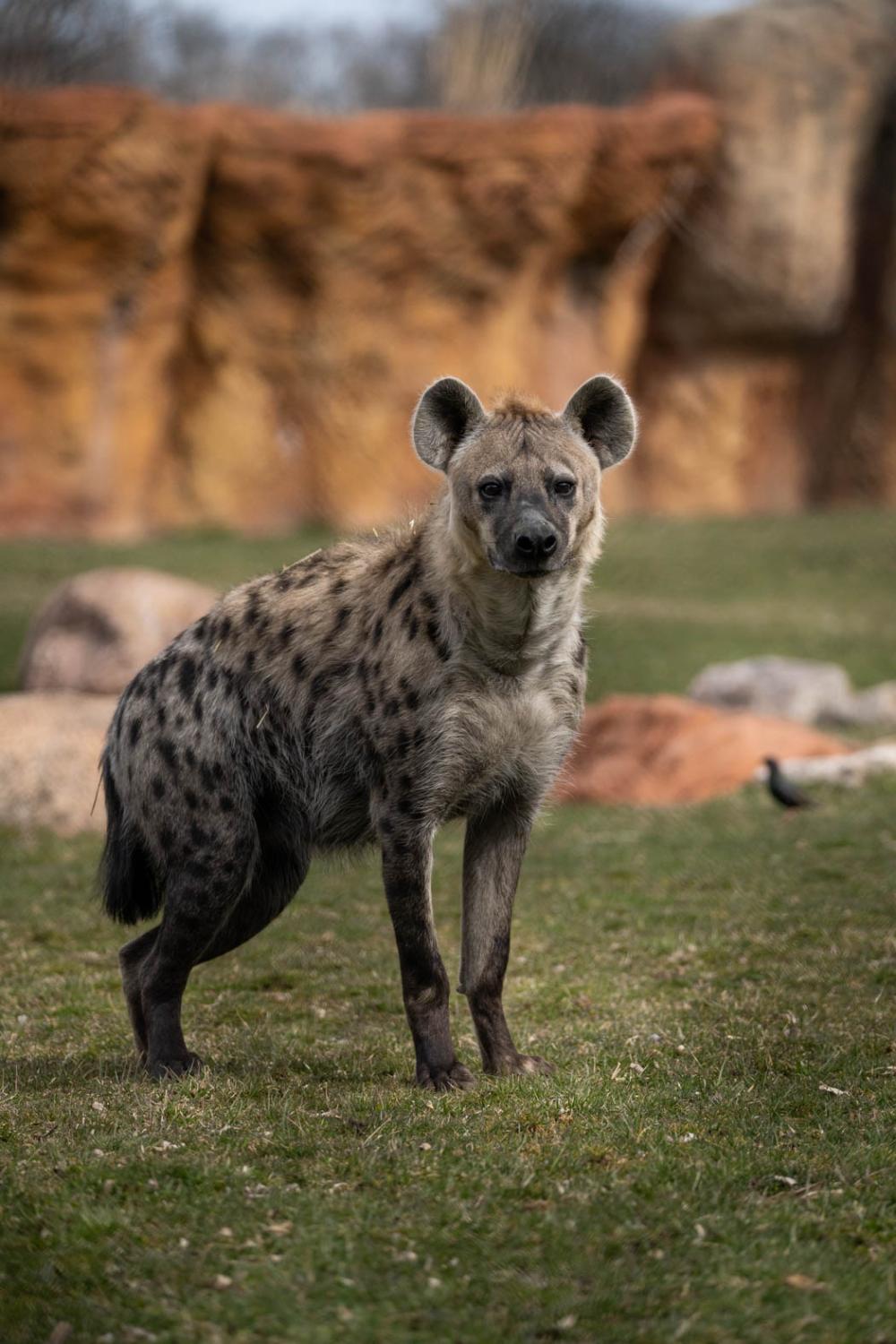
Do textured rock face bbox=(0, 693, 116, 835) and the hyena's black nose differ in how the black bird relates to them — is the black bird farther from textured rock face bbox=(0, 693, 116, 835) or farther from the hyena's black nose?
the hyena's black nose

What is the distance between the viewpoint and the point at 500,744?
14.6 feet

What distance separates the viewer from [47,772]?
8.72 metres

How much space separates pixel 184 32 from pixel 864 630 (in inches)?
745

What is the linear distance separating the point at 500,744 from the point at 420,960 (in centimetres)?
58

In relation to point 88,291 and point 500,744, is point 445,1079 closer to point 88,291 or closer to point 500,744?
point 500,744

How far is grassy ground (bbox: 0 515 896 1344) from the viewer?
3.14 m

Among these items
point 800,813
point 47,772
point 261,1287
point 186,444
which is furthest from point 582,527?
point 186,444

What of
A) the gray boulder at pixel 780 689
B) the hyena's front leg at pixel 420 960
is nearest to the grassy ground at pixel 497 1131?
the hyena's front leg at pixel 420 960

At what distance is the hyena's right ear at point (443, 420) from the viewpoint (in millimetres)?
4551

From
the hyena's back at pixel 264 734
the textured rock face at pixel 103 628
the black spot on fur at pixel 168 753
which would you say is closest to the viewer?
the hyena's back at pixel 264 734

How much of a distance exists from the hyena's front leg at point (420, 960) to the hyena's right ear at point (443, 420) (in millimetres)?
1003

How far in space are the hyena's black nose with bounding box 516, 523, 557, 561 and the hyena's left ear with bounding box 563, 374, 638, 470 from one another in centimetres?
51

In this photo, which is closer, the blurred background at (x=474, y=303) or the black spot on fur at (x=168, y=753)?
the black spot on fur at (x=168, y=753)

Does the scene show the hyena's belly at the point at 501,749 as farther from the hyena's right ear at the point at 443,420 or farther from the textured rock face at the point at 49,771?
the textured rock face at the point at 49,771
